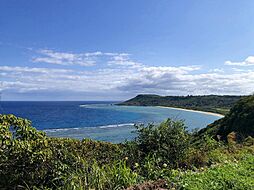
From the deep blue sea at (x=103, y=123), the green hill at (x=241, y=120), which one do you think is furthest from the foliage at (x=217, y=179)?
the green hill at (x=241, y=120)

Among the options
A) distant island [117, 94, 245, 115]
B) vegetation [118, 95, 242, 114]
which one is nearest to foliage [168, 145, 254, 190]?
distant island [117, 94, 245, 115]

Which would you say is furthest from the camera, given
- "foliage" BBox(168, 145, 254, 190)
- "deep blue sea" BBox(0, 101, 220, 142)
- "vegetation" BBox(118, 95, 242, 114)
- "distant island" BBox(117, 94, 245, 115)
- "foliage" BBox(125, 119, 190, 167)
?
"vegetation" BBox(118, 95, 242, 114)

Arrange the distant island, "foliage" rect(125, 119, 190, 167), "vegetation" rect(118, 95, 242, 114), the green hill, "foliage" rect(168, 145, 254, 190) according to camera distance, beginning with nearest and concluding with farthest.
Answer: "foliage" rect(168, 145, 254, 190) → "foliage" rect(125, 119, 190, 167) → the green hill → the distant island → "vegetation" rect(118, 95, 242, 114)

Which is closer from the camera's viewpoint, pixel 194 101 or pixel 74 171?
pixel 74 171

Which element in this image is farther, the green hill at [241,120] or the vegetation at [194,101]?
the vegetation at [194,101]

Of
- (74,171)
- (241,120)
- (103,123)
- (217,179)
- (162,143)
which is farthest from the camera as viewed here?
(103,123)

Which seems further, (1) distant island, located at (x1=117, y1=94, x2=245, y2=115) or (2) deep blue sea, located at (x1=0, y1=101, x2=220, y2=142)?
(1) distant island, located at (x1=117, y1=94, x2=245, y2=115)

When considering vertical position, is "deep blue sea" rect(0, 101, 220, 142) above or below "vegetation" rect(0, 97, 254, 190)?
below

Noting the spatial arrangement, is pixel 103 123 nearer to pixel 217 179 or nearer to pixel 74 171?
pixel 74 171

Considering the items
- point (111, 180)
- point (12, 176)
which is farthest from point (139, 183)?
point (12, 176)

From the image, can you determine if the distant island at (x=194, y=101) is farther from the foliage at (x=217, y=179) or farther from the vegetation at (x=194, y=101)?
the foliage at (x=217, y=179)

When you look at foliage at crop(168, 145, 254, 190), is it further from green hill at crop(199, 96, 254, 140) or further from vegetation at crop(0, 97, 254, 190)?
green hill at crop(199, 96, 254, 140)

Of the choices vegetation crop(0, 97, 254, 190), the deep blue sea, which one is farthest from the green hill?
vegetation crop(0, 97, 254, 190)

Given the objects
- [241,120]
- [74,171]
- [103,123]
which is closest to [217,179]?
[74,171]
